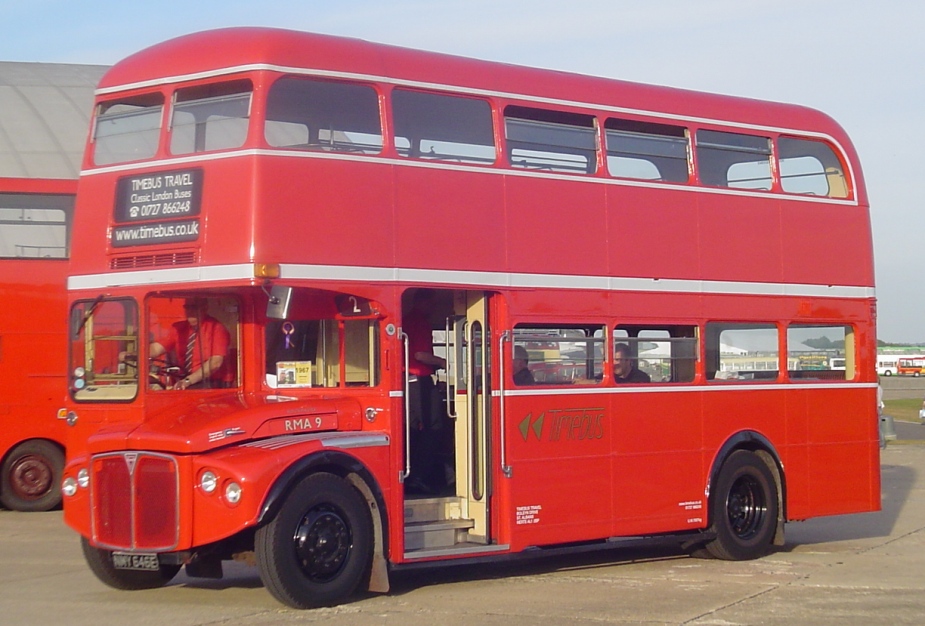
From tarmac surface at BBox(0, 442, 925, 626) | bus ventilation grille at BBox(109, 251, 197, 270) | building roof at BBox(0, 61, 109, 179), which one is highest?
building roof at BBox(0, 61, 109, 179)

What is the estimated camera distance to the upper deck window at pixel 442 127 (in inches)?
400

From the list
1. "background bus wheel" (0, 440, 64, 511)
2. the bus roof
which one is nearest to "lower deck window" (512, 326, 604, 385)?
the bus roof

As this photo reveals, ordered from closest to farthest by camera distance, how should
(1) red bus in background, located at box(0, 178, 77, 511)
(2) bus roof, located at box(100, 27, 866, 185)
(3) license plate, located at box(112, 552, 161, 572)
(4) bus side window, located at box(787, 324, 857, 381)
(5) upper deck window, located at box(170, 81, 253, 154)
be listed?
(3) license plate, located at box(112, 552, 161, 572)
(5) upper deck window, located at box(170, 81, 253, 154)
(2) bus roof, located at box(100, 27, 866, 185)
(4) bus side window, located at box(787, 324, 857, 381)
(1) red bus in background, located at box(0, 178, 77, 511)

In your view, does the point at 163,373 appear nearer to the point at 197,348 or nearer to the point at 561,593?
the point at 197,348

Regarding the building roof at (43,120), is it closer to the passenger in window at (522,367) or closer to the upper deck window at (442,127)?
the upper deck window at (442,127)

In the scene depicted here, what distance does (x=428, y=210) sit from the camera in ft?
33.4

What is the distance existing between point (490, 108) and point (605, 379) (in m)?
2.69

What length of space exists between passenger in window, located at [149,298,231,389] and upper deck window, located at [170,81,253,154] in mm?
1228

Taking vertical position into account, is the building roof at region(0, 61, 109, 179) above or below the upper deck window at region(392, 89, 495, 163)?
above

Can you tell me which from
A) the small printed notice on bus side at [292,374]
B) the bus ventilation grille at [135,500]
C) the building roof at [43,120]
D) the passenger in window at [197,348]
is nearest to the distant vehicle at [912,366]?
the building roof at [43,120]

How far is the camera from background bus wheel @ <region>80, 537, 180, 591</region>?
9.81 m

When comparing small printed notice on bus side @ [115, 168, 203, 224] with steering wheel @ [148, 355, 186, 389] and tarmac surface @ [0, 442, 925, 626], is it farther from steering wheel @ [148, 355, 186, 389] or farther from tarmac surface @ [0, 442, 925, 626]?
tarmac surface @ [0, 442, 925, 626]

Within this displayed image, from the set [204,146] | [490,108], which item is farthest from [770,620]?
[204,146]

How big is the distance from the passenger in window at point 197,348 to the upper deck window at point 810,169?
6.30 metres
